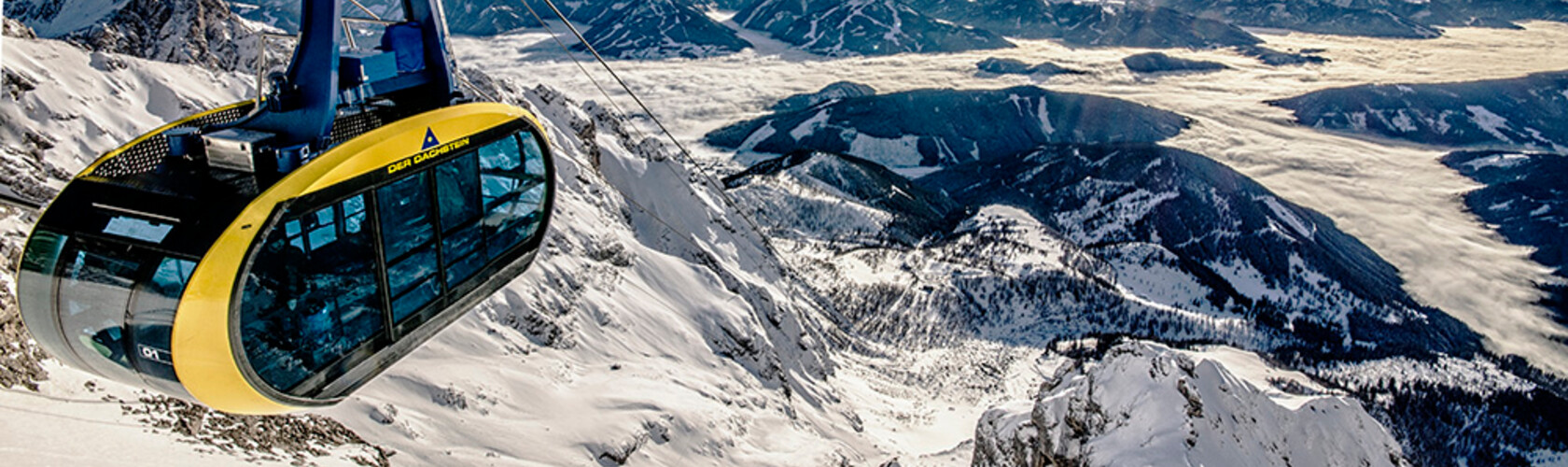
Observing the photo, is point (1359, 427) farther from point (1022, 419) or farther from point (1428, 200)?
point (1428, 200)

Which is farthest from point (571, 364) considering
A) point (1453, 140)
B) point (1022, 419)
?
point (1453, 140)

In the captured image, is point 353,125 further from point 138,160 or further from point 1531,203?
point 1531,203

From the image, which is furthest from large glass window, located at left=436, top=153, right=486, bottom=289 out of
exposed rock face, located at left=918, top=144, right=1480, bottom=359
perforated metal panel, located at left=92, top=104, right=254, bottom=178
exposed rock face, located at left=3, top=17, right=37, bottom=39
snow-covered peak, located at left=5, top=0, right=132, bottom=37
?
exposed rock face, located at left=918, top=144, right=1480, bottom=359

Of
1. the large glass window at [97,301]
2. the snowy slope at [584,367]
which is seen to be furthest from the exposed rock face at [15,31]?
the large glass window at [97,301]

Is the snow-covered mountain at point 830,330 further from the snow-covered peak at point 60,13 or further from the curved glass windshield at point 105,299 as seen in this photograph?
the snow-covered peak at point 60,13

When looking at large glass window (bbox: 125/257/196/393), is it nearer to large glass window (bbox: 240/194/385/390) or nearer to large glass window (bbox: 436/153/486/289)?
large glass window (bbox: 240/194/385/390)
